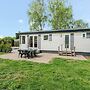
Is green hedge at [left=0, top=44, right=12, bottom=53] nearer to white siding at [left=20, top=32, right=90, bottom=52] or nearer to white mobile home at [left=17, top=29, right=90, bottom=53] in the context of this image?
white mobile home at [left=17, top=29, right=90, bottom=53]

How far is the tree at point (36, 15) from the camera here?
4834 centimetres

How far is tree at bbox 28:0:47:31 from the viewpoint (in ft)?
159

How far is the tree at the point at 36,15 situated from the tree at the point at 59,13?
2.10 m

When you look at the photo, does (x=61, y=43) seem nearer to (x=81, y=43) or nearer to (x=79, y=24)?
(x=81, y=43)

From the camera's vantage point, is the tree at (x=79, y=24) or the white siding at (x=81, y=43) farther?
the tree at (x=79, y=24)

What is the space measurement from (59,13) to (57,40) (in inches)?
887

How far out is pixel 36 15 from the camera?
48.4 meters

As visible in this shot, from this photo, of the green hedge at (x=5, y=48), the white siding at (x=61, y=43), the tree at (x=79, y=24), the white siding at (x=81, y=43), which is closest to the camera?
the white siding at (x=81, y=43)

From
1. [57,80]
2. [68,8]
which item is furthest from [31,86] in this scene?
[68,8]

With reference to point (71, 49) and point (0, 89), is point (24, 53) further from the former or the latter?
point (0, 89)

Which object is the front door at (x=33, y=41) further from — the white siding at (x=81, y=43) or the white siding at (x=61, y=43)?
the white siding at (x=81, y=43)

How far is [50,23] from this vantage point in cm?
4944

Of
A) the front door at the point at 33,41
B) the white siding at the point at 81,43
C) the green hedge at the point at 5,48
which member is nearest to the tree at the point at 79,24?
the front door at the point at 33,41

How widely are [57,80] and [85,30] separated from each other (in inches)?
573
